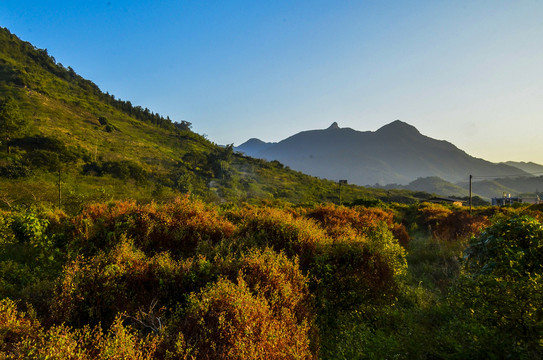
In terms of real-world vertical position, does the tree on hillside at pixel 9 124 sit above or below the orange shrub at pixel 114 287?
above

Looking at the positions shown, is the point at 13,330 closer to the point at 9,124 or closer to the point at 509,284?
the point at 509,284

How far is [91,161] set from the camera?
37.7m

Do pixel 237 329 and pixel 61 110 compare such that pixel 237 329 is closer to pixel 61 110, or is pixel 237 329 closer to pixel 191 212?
pixel 191 212

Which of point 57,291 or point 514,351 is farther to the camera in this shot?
point 57,291

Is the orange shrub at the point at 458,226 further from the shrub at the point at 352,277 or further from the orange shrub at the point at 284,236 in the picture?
the orange shrub at the point at 284,236

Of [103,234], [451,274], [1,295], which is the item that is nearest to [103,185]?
[103,234]

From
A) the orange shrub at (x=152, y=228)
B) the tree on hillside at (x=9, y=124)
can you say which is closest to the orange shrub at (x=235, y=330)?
the orange shrub at (x=152, y=228)

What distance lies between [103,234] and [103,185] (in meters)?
27.9

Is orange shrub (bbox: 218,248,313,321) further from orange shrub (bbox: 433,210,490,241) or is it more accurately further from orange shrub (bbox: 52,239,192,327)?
orange shrub (bbox: 433,210,490,241)

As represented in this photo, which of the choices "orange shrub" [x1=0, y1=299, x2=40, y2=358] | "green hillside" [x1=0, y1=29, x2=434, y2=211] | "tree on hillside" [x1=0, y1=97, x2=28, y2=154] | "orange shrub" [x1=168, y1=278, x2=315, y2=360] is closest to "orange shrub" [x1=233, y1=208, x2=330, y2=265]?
"orange shrub" [x1=168, y1=278, x2=315, y2=360]

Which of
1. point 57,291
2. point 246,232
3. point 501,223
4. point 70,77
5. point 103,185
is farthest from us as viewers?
point 70,77

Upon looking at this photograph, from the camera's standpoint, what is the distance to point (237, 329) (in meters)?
3.75

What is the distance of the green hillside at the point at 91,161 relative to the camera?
1058 inches

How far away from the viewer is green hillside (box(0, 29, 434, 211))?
26.9 meters
